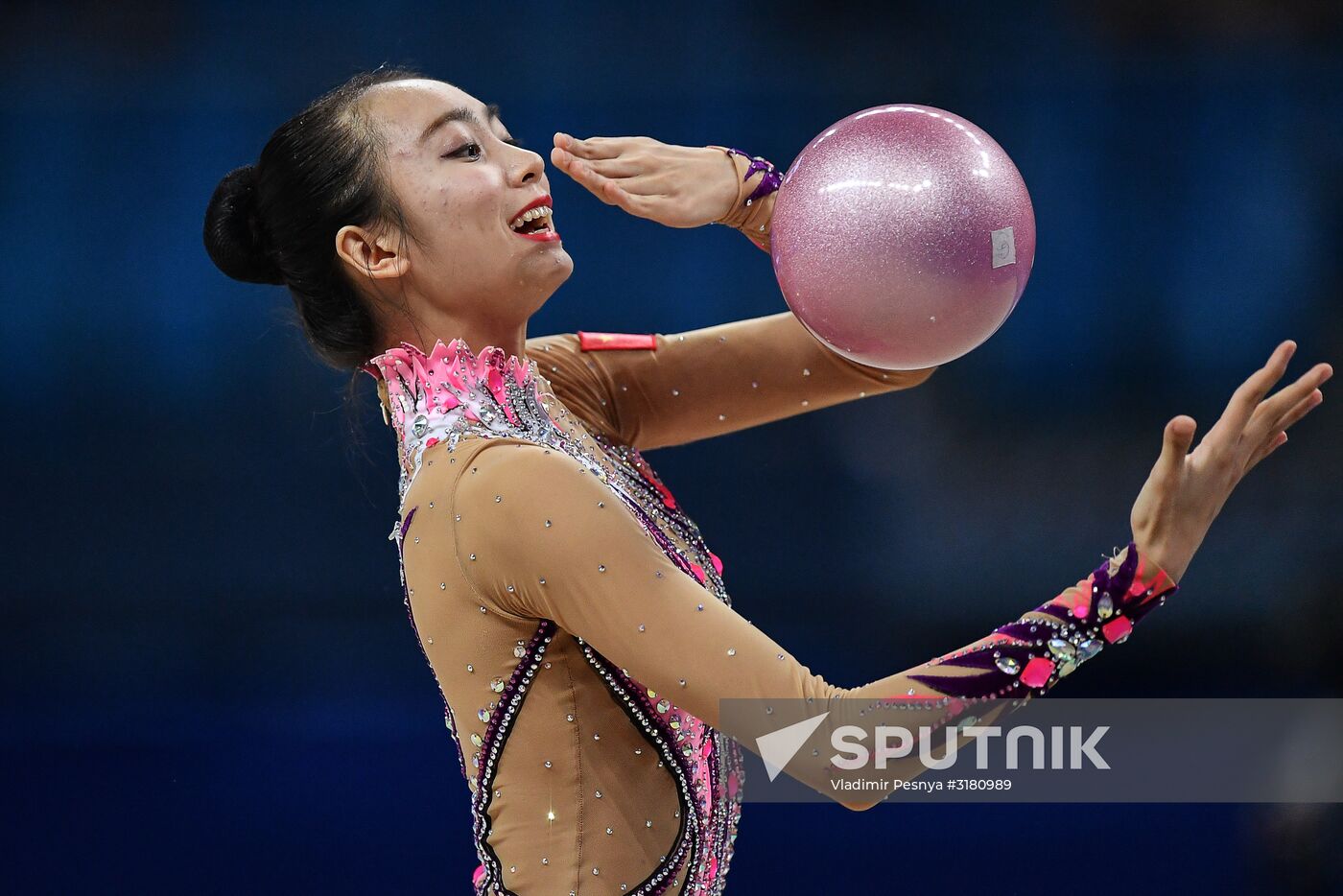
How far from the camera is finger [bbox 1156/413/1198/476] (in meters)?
0.97

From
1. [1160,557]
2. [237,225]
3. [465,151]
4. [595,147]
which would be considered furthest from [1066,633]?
[237,225]

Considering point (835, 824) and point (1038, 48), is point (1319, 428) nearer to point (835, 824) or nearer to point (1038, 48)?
point (1038, 48)

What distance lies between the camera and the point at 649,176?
1256 millimetres

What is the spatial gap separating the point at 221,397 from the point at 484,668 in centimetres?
161

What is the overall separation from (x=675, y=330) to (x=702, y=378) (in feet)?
3.71

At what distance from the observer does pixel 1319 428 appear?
2.70 meters

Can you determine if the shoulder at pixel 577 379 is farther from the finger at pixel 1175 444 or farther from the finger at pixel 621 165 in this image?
the finger at pixel 1175 444

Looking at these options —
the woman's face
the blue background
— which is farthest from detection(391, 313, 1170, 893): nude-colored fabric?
the blue background

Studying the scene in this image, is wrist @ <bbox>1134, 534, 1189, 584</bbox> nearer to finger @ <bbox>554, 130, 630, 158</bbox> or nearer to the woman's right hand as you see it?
the woman's right hand

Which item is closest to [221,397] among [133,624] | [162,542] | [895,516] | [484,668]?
[162,542]

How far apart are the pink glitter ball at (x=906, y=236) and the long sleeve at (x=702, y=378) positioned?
1.06ft

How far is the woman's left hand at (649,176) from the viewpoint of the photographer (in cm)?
123

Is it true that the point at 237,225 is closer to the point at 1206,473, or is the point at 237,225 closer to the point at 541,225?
the point at 541,225

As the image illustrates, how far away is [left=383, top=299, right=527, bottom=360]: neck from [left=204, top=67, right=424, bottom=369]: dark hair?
0.18ft
